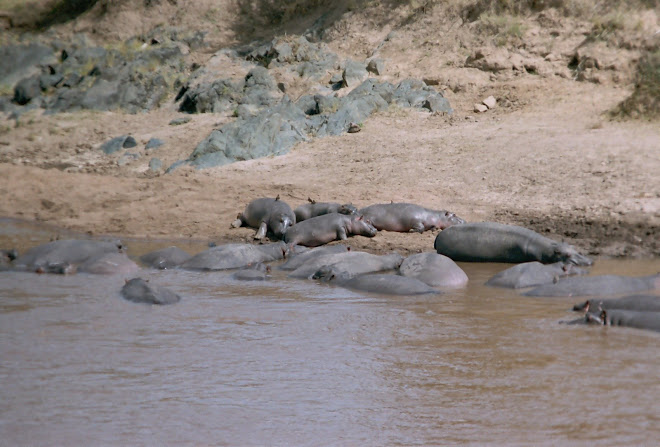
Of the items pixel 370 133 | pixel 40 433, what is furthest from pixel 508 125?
pixel 40 433

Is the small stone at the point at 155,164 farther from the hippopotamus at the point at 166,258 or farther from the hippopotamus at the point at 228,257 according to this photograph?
the hippopotamus at the point at 228,257

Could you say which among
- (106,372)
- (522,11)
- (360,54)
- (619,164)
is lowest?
(106,372)

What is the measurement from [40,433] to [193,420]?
779mm

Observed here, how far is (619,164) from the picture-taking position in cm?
1140

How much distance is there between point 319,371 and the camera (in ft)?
17.6

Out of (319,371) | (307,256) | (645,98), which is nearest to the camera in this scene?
(319,371)

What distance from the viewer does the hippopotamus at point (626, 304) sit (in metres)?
6.47

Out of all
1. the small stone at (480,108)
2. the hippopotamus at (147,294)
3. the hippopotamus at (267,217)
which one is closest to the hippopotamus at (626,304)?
the hippopotamus at (147,294)

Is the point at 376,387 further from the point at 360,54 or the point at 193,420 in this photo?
the point at 360,54

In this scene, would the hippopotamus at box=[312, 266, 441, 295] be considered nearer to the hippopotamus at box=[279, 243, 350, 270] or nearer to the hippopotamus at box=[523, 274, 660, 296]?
the hippopotamus at box=[279, 243, 350, 270]

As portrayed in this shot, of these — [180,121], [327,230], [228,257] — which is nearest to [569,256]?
[327,230]

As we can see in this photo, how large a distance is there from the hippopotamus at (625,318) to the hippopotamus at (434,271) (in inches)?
74.4

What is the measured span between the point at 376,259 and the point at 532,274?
5.49 ft

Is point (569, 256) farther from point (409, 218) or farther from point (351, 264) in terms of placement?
point (409, 218)
